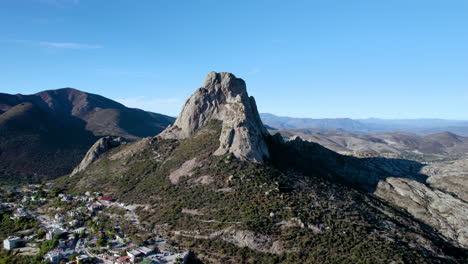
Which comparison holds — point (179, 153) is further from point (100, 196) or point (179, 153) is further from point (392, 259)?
point (392, 259)

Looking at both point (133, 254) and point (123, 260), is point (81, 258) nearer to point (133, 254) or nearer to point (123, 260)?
point (123, 260)

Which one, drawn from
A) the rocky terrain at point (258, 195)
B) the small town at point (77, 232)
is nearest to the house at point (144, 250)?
the small town at point (77, 232)

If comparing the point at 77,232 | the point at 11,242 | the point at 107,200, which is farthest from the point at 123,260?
the point at 107,200

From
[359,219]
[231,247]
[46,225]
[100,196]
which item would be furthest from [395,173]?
[46,225]

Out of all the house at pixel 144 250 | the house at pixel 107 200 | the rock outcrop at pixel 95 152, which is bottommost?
the house at pixel 144 250

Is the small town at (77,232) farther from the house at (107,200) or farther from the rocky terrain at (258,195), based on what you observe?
the rocky terrain at (258,195)

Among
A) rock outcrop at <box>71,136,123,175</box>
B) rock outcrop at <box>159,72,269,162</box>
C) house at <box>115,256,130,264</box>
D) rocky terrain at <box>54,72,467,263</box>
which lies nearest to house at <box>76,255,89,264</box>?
house at <box>115,256,130,264</box>
